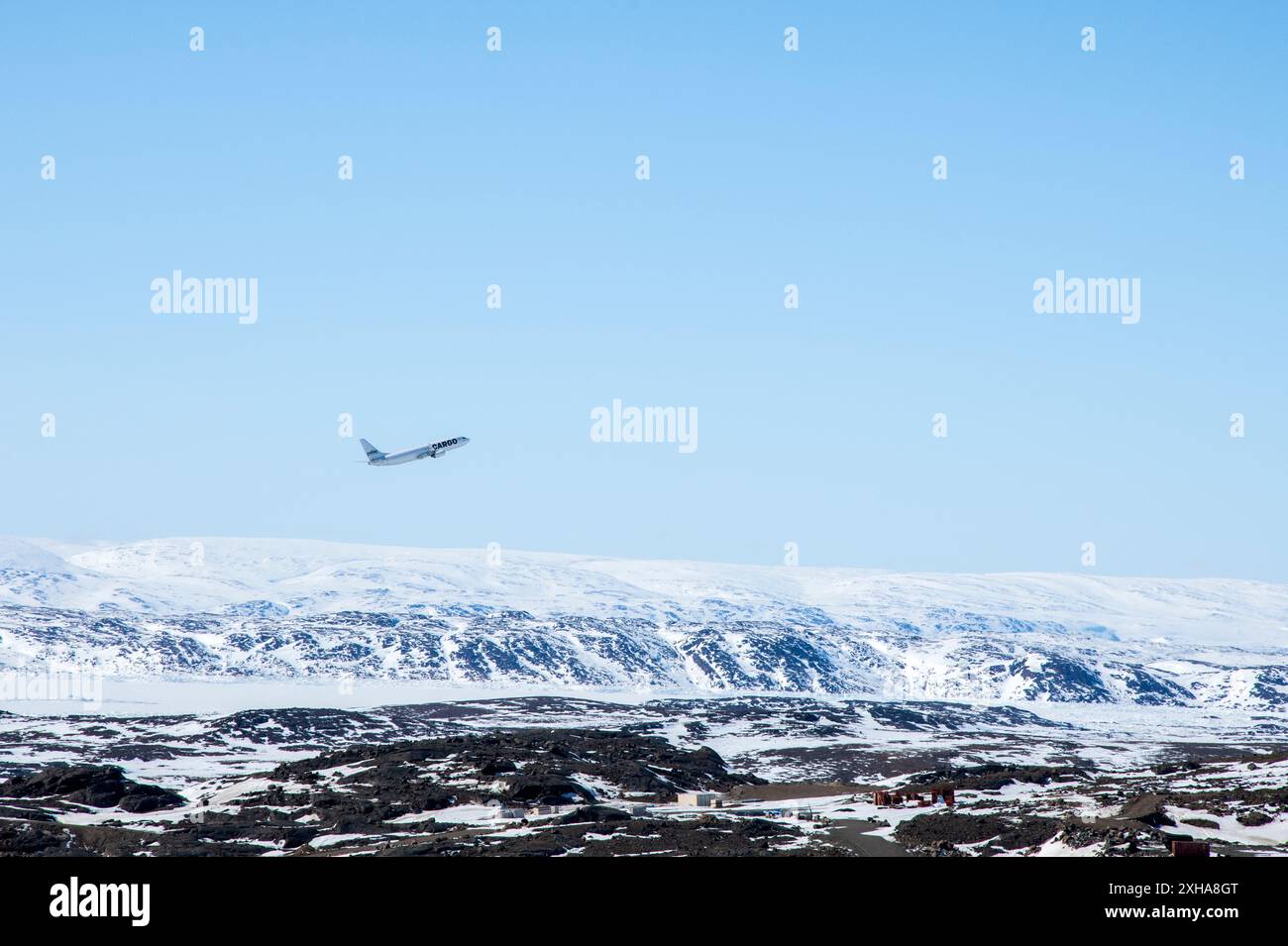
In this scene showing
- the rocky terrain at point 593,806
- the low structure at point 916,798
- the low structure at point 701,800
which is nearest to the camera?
the rocky terrain at point 593,806

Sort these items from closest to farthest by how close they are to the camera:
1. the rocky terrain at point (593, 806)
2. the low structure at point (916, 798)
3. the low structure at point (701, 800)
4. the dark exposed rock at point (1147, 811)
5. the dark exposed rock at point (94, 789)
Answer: the dark exposed rock at point (1147, 811)
the rocky terrain at point (593, 806)
the low structure at point (916, 798)
the low structure at point (701, 800)
the dark exposed rock at point (94, 789)

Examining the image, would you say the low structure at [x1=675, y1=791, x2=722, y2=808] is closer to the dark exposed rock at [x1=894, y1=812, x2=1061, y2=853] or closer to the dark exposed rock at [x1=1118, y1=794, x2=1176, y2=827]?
the dark exposed rock at [x1=894, y1=812, x2=1061, y2=853]

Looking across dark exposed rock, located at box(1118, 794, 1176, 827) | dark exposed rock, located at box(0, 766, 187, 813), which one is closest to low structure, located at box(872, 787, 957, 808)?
dark exposed rock, located at box(1118, 794, 1176, 827)

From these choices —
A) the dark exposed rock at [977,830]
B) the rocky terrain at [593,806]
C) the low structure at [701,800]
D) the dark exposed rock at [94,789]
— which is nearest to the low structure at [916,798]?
the rocky terrain at [593,806]

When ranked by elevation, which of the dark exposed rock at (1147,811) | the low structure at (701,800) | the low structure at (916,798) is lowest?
the low structure at (701,800)

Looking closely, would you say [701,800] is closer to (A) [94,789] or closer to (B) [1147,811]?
(B) [1147,811]

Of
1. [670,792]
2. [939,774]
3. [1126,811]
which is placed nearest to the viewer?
[1126,811]

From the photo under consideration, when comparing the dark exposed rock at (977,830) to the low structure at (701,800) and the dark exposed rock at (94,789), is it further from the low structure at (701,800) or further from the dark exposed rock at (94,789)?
the dark exposed rock at (94,789)

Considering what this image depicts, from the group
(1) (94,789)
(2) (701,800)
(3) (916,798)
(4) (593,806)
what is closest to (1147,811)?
(3) (916,798)
